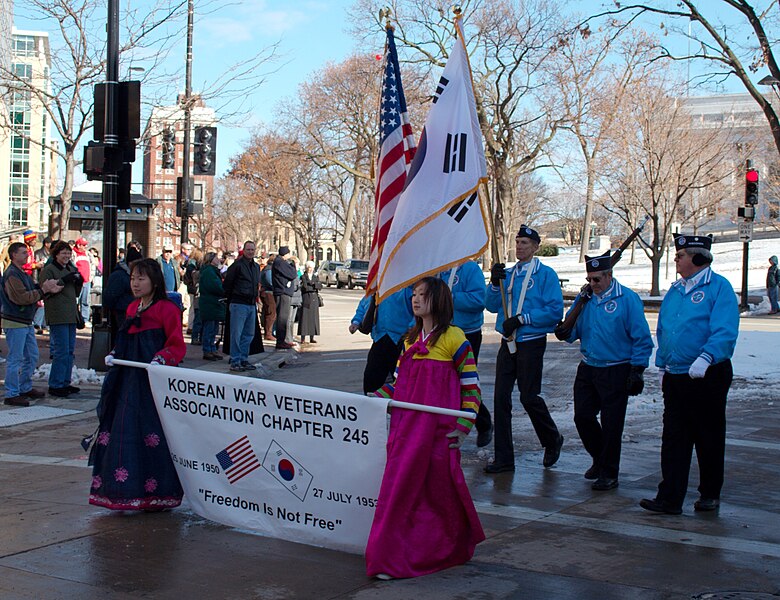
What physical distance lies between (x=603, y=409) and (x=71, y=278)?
6992 millimetres

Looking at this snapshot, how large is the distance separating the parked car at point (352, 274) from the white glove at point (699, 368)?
49581mm

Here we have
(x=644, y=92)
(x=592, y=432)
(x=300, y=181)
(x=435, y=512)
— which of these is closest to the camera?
(x=435, y=512)

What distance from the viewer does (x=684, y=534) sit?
→ 19.7 feet

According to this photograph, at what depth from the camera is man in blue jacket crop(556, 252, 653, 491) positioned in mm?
7246

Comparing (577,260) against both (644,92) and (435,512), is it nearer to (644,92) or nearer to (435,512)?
(644,92)

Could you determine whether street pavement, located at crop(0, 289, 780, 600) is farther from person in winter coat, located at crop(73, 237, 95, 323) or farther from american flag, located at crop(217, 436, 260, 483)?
person in winter coat, located at crop(73, 237, 95, 323)

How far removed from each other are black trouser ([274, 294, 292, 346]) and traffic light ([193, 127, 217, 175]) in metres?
5.58

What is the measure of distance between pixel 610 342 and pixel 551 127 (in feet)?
119

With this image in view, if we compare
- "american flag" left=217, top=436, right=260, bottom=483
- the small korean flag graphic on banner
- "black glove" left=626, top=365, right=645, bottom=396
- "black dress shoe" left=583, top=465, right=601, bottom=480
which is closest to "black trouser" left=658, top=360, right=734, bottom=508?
"black glove" left=626, top=365, right=645, bottom=396

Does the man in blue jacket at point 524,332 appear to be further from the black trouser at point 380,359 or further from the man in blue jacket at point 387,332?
the black trouser at point 380,359

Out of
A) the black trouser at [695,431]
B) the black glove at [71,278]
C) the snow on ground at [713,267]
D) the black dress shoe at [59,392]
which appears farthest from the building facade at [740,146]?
the black trouser at [695,431]

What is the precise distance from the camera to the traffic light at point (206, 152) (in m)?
Result: 22.5

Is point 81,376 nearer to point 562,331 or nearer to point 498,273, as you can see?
point 498,273

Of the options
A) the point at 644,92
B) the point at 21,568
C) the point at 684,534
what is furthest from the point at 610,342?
the point at 644,92
